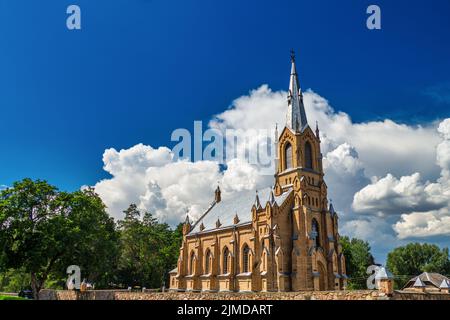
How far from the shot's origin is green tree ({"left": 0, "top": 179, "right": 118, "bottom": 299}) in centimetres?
4016

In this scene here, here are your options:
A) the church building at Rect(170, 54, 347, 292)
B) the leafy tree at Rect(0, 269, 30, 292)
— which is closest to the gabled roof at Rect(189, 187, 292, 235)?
the church building at Rect(170, 54, 347, 292)

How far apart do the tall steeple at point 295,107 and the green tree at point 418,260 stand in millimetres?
60627

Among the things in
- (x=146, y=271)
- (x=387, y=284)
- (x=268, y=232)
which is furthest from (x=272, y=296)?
(x=146, y=271)

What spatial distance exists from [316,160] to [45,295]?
37.0 m

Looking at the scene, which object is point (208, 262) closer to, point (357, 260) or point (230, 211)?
point (230, 211)

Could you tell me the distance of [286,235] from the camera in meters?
46.5

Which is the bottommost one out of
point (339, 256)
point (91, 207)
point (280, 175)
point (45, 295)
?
point (45, 295)

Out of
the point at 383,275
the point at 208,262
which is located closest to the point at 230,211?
the point at 208,262

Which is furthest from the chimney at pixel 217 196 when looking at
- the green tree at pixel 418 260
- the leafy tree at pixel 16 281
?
the green tree at pixel 418 260

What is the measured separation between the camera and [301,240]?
4556 cm

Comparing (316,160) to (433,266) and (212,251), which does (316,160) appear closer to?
(212,251)

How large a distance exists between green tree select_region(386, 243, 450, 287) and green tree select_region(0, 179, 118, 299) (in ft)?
249

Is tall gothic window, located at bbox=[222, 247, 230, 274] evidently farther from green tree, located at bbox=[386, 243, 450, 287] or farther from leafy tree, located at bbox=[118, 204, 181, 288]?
green tree, located at bbox=[386, 243, 450, 287]

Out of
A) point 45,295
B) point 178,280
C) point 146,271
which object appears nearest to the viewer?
point 45,295
